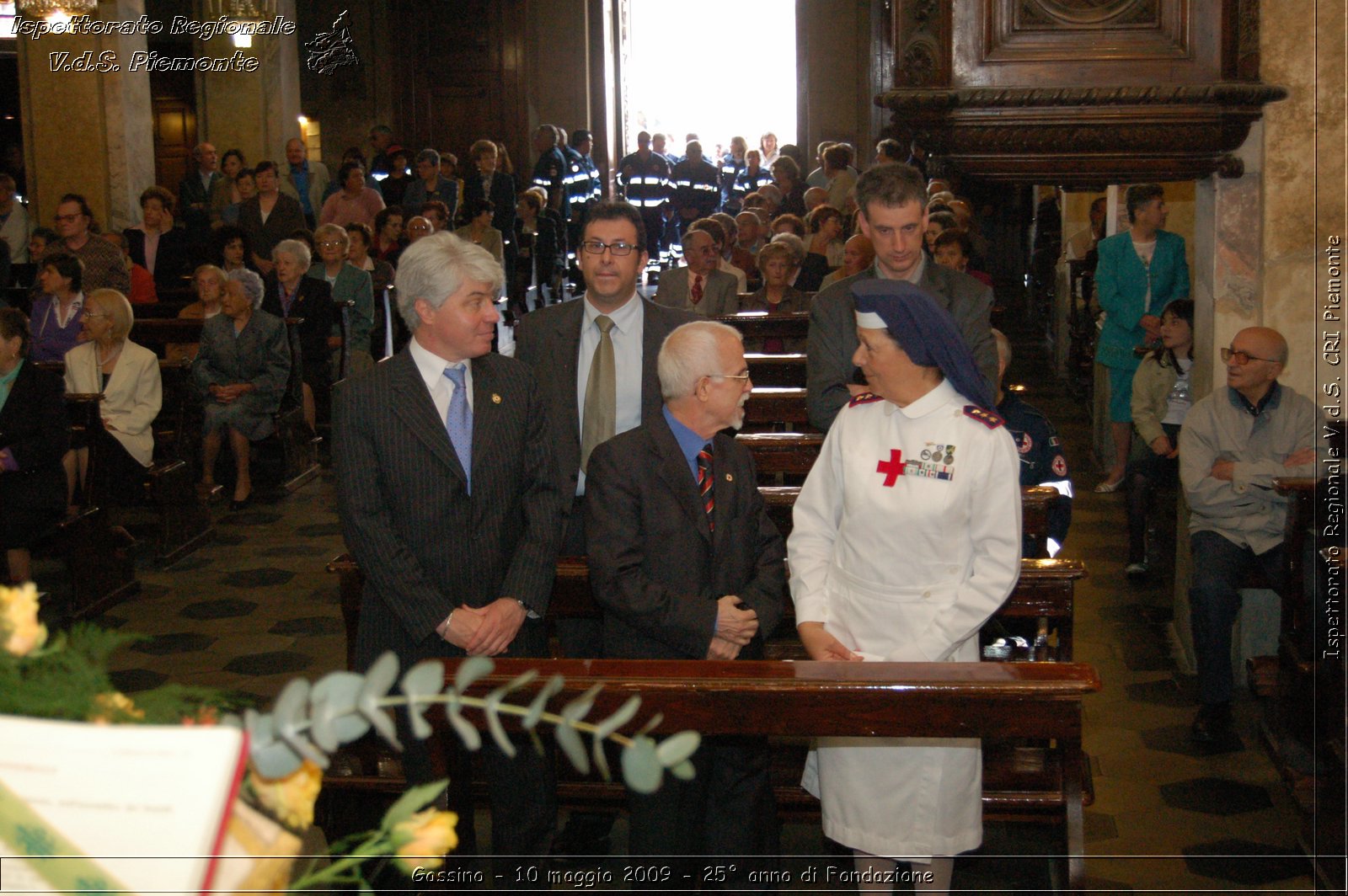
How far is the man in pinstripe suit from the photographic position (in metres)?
3.00

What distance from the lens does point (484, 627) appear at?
9.80 ft

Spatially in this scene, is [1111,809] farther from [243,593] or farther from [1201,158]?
[243,593]

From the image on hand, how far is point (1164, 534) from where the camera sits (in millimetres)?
6059

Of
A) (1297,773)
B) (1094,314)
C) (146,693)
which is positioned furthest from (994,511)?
(1094,314)

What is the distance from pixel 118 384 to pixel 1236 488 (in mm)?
4732

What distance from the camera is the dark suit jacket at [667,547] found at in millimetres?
2979

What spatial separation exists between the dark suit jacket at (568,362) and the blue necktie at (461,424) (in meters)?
0.52

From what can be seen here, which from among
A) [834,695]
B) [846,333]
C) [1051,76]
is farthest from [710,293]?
[834,695]

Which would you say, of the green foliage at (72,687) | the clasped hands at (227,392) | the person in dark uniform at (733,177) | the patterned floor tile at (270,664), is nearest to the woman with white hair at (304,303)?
the clasped hands at (227,392)

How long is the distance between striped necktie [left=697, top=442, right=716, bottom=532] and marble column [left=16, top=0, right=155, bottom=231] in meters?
8.71

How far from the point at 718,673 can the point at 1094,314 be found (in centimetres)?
702

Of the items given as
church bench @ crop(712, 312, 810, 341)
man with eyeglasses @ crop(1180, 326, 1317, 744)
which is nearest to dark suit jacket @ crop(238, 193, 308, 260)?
church bench @ crop(712, 312, 810, 341)

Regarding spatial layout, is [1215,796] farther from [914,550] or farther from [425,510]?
[425,510]

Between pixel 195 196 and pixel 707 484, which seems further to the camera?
pixel 195 196
